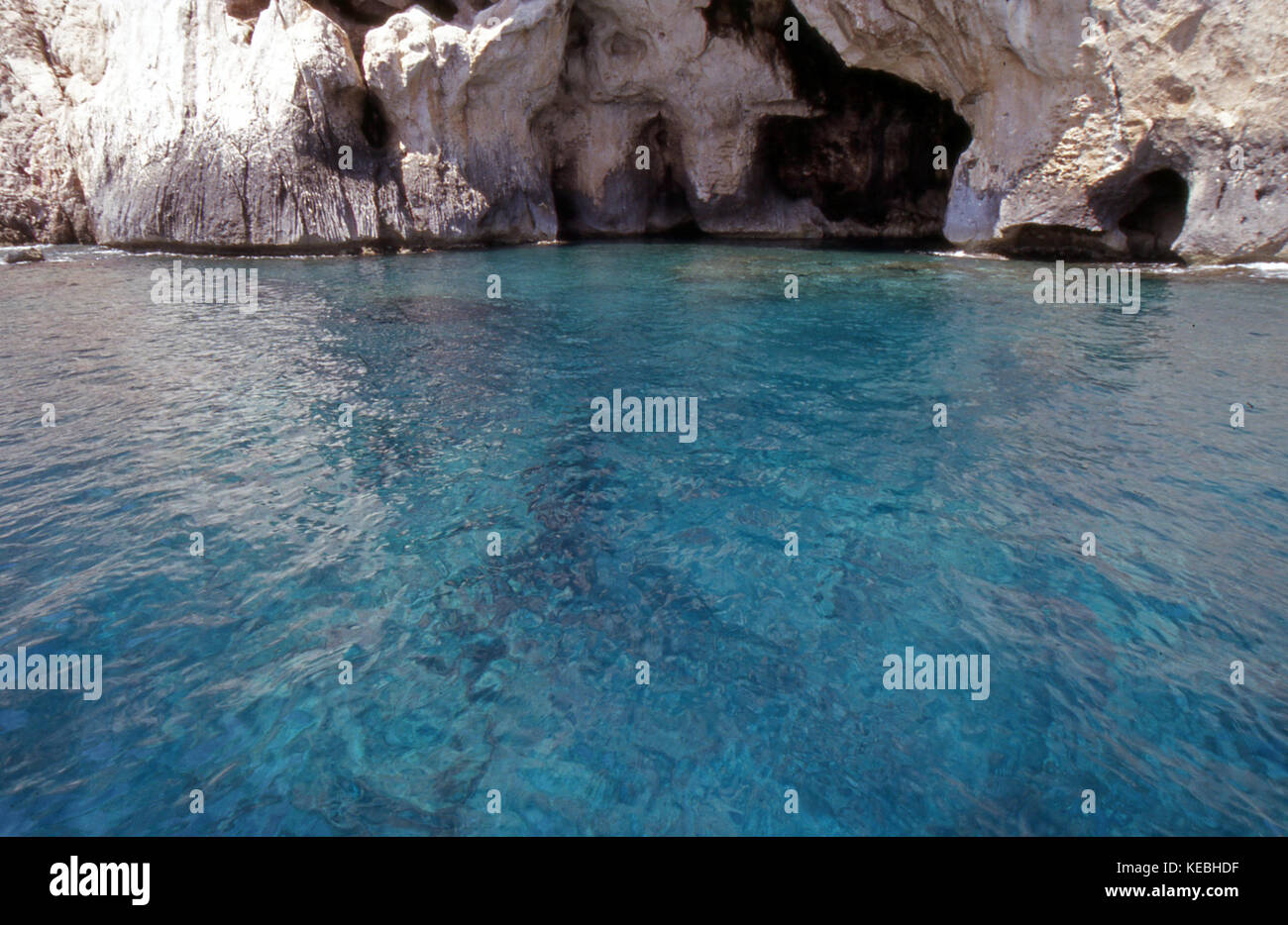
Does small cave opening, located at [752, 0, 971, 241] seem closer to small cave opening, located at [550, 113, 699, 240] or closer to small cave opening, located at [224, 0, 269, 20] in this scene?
small cave opening, located at [550, 113, 699, 240]

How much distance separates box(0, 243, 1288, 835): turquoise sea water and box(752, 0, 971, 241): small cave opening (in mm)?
15334

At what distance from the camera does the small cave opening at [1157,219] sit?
52.2ft

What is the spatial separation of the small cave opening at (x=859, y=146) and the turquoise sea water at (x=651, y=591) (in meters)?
15.3

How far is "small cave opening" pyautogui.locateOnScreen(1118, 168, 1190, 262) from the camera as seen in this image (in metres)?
15.9

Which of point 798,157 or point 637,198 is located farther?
point 637,198

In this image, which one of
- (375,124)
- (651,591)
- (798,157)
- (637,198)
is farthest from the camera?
(637,198)

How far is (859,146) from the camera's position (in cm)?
2281

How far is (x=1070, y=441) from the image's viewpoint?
255 inches

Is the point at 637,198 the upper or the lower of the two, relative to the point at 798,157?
lower

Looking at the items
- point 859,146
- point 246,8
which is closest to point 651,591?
point 859,146

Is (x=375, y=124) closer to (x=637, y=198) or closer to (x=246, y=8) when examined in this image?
(x=246, y=8)

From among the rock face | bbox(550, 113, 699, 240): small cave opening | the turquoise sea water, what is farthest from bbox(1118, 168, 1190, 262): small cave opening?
bbox(550, 113, 699, 240): small cave opening

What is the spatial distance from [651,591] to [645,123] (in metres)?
22.5
